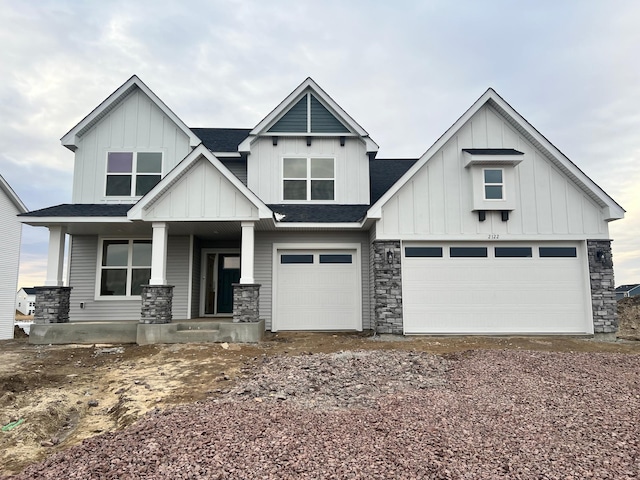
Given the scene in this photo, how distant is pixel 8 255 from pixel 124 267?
7.78 metres

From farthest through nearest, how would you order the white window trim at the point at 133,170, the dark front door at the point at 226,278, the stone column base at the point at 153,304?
the dark front door at the point at 226,278 < the white window trim at the point at 133,170 < the stone column base at the point at 153,304

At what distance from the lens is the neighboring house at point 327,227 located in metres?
10.9

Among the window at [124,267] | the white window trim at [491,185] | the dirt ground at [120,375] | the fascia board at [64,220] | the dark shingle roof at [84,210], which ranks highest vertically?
the white window trim at [491,185]

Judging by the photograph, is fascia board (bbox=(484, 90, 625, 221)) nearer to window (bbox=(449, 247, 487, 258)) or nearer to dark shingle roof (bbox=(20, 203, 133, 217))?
window (bbox=(449, 247, 487, 258))

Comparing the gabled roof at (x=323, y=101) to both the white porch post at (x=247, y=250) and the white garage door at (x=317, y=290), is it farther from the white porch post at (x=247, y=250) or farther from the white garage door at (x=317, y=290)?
the white garage door at (x=317, y=290)

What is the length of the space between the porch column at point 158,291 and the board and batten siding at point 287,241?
9.48 feet

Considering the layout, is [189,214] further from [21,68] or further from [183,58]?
[21,68]

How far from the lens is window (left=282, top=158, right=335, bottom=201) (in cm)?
1336

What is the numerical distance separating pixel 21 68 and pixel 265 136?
8.46 metres

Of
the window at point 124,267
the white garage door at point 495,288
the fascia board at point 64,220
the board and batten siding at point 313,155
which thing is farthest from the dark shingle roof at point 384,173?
the fascia board at point 64,220

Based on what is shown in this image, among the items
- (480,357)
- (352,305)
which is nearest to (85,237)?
(352,305)

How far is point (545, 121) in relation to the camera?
17.0 meters

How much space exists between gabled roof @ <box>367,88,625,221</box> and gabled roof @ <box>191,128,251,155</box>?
5.95 m

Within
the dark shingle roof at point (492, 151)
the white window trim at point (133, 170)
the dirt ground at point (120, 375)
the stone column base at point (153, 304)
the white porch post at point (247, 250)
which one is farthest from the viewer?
the white window trim at point (133, 170)
